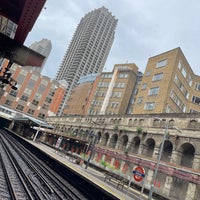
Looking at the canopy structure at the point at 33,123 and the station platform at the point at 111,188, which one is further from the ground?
the canopy structure at the point at 33,123

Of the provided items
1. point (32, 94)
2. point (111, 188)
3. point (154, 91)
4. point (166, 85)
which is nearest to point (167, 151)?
point (111, 188)

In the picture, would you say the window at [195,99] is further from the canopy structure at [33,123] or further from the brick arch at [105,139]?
the canopy structure at [33,123]

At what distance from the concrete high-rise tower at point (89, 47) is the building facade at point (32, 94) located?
81634 mm

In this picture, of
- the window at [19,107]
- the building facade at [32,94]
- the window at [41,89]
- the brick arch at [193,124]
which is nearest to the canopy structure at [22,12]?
the brick arch at [193,124]

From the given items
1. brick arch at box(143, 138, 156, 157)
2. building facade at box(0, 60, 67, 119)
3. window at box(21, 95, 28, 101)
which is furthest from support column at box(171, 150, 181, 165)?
window at box(21, 95, 28, 101)

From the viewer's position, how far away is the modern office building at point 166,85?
3884cm

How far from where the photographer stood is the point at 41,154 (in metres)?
28.3

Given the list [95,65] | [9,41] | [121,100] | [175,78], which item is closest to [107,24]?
[95,65]

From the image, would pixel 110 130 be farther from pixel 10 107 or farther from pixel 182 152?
pixel 10 107

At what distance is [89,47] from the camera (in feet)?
567

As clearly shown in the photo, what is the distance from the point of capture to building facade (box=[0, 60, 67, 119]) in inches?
2697

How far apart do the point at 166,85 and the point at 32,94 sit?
49.9 meters

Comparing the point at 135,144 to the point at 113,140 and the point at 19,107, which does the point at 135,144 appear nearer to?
the point at 113,140

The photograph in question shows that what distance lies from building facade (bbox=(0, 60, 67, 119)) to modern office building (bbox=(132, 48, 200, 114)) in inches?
1652
